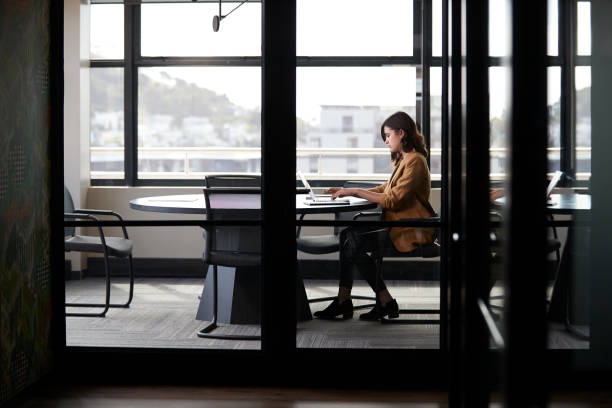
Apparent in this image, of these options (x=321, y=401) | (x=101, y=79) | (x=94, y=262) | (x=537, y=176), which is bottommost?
(x=321, y=401)

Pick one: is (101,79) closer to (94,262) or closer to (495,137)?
(94,262)

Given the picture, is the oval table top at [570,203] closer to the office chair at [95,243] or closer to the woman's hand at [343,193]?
the woman's hand at [343,193]

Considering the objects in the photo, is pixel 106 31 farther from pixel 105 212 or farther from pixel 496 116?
pixel 496 116

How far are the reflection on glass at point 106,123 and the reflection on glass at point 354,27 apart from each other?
0.94 meters

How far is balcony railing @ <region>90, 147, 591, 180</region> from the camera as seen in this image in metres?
3.27

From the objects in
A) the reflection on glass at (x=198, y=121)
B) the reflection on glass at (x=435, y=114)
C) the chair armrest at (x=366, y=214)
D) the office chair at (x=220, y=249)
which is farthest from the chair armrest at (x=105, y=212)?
the reflection on glass at (x=435, y=114)

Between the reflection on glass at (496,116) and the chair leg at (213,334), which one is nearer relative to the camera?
the reflection on glass at (496,116)

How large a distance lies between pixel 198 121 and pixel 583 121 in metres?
1.80

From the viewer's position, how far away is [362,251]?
11.1 ft

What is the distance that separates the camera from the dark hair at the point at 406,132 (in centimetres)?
324

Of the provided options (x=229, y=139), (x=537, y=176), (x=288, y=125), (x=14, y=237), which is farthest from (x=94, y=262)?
(x=537, y=176)

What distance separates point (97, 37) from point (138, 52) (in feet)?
0.62

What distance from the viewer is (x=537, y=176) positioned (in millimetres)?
1288

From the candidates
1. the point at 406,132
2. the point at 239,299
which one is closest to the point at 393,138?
the point at 406,132
